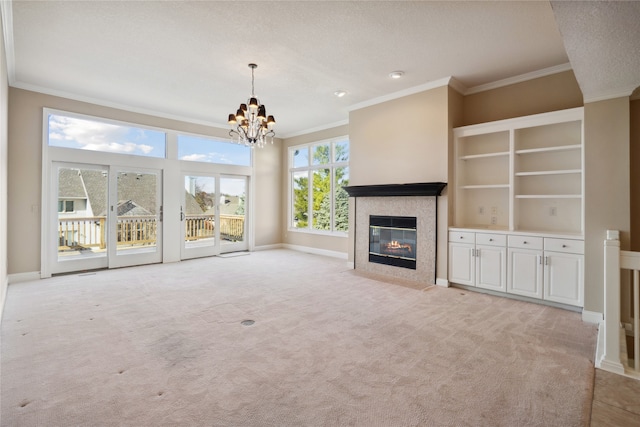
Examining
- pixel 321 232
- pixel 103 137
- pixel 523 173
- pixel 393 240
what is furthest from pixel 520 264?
pixel 103 137

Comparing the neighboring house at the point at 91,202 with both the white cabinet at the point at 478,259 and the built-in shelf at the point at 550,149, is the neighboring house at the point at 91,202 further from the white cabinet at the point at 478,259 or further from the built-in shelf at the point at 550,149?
the built-in shelf at the point at 550,149

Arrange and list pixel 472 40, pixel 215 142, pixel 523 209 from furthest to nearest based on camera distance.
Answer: pixel 215 142 < pixel 523 209 < pixel 472 40

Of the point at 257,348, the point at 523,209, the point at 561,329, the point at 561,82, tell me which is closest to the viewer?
the point at 257,348

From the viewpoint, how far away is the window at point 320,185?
7391 millimetres

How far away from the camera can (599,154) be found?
3.42 meters

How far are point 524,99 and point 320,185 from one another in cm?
453

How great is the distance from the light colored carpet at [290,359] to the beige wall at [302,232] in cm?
298

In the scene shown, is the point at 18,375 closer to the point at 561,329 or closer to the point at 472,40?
the point at 561,329

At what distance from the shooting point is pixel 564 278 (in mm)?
3828

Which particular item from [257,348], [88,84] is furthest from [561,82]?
[88,84]

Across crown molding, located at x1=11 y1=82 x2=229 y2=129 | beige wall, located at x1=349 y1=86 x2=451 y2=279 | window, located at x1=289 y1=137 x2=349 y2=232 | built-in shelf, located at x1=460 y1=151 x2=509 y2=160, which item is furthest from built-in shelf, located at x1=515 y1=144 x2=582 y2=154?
crown molding, located at x1=11 y1=82 x2=229 y2=129

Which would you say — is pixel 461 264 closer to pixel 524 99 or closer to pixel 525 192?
pixel 525 192

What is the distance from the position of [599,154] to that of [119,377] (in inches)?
197

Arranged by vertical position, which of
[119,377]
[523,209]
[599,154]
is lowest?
[119,377]
